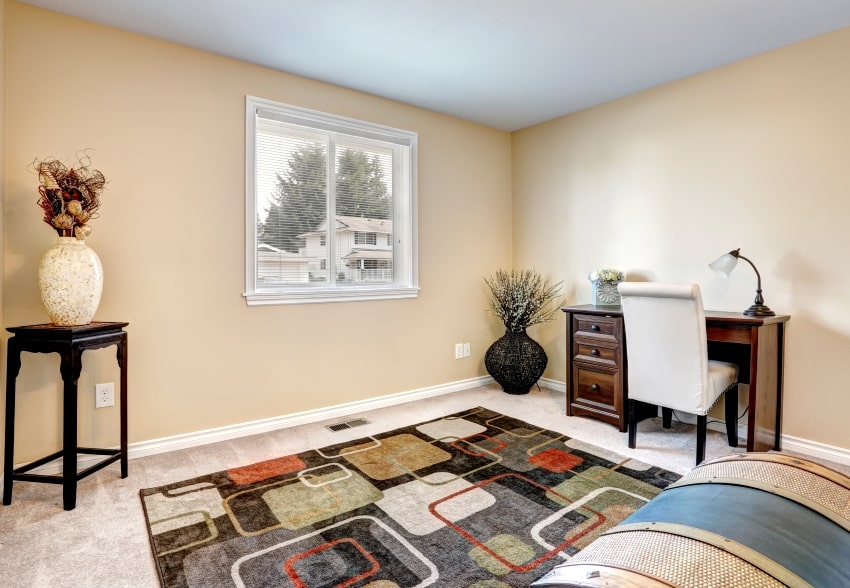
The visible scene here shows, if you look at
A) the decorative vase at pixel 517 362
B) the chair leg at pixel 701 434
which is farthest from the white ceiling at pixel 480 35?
the chair leg at pixel 701 434

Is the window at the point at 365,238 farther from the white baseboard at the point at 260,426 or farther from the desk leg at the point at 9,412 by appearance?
the desk leg at the point at 9,412

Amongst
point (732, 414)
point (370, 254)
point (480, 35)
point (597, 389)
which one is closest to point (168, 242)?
point (370, 254)

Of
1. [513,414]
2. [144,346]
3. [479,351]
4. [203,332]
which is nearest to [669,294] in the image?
[513,414]

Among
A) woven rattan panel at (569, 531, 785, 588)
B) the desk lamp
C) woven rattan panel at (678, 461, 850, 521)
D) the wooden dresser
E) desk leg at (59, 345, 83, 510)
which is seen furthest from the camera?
the wooden dresser

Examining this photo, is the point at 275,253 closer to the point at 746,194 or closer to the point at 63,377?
the point at 63,377

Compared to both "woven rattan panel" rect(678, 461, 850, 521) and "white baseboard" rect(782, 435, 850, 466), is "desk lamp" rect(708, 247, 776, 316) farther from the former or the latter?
"woven rattan panel" rect(678, 461, 850, 521)

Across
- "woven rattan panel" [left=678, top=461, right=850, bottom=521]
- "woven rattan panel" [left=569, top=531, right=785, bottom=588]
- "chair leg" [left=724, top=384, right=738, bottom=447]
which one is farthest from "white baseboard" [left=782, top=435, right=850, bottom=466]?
"woven rattan panel" [left=569, top=531, right=785, bottom=588]

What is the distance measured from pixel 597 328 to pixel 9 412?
326 cm

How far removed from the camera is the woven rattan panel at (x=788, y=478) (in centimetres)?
107

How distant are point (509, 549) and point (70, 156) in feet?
9.24

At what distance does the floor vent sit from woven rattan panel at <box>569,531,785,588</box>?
231 centimetres

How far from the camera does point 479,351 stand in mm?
4191

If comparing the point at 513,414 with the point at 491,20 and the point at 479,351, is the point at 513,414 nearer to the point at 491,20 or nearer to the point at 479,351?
the point at 479,351

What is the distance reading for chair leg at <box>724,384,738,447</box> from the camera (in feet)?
8.85
